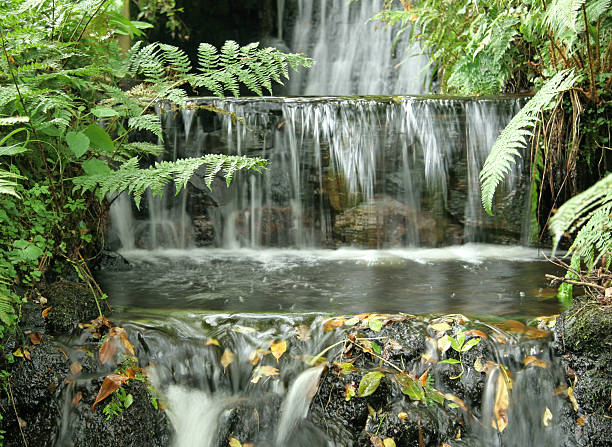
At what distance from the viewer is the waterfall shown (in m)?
10.1

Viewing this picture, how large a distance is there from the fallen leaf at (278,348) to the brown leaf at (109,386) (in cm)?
70

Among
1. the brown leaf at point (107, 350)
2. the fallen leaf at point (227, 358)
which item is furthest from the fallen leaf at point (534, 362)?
the brown leaf at point (107, 350)

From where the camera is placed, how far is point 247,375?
2818 millimetres

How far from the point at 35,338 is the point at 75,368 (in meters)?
0.26

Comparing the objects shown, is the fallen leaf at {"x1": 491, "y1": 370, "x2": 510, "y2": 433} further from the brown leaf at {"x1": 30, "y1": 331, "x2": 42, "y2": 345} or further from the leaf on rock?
the brown leaf at {"x1": 30, "y1": 331, "x2": 42, "y2": 345}

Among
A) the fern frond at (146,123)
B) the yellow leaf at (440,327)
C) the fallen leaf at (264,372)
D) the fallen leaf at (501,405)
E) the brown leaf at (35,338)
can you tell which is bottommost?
the fallen leaf at (501,405)

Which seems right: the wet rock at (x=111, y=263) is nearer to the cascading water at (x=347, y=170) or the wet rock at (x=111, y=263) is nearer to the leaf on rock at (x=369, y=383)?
the cascading water at (x=347, y=170)

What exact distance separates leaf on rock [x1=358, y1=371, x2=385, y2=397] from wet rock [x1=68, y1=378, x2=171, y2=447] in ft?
3.06

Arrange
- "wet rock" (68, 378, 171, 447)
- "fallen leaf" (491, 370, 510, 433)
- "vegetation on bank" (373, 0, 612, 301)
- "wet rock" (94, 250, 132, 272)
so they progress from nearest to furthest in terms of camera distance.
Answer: "wet rock" (68, 378, 171, 447) → "fallen leaf" (491, 370, 510, 433) → "vegetation on bank" (373, 0, 612, 301) → "wet rock" (94, 250, 132, 272)

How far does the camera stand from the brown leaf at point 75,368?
2668 mm

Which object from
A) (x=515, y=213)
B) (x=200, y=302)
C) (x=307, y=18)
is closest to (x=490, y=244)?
(x=515, y=213)

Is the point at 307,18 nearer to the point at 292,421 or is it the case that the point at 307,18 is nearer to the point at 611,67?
the point at 611,67

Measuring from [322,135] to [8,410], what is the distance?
3847 mm

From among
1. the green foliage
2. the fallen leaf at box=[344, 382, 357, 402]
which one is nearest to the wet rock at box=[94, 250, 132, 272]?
the green foliage
